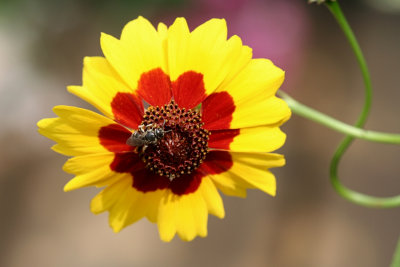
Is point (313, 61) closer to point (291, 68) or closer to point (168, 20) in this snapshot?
point (291, 68)

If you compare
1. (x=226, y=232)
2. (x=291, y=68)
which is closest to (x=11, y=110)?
(x=226, y=232)

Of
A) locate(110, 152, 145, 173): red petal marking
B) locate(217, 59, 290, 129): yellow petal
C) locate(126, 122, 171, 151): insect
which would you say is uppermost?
locate(217, 59, 290, 129): yellow petal

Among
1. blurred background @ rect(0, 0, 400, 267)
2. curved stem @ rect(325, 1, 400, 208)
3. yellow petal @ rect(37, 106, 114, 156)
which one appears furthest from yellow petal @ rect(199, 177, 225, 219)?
blurred background @ rect(0, 0, 400, 267)

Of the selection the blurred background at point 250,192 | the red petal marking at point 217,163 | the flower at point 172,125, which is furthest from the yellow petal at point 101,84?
the blurred background at point 250,192

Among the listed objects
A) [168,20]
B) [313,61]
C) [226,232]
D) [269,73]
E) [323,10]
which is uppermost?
[269,73]

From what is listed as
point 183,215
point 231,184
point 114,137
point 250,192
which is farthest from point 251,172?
point 250,192

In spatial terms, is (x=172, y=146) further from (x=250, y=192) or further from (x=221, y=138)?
(x=250, y=192)

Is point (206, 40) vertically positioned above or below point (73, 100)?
above

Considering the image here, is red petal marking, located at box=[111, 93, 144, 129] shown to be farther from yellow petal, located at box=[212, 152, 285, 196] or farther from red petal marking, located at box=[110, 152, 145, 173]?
yellow petal, located at box=[212, 152, 285, 196]
